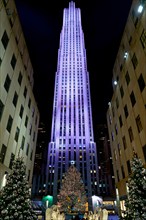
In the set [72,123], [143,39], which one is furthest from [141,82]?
[72,123]

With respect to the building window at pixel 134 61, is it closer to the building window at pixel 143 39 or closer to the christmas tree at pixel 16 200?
the building window at pixel 143 39

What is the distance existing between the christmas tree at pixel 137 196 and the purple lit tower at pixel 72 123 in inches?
3823

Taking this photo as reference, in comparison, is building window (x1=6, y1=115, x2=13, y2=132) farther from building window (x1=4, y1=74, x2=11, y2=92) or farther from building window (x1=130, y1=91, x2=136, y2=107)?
building window (x1=130, y1=91, x2=136, y2=107)

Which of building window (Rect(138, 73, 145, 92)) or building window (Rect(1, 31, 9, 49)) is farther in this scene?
building window (Rect(1, 31, 9, 49))

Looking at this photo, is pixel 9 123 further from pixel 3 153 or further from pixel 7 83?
pixel 7 83

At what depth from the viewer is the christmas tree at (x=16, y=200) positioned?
42.9ft

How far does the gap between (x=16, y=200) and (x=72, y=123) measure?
114000mm

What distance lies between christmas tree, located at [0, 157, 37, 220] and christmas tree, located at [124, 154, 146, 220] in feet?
27.0

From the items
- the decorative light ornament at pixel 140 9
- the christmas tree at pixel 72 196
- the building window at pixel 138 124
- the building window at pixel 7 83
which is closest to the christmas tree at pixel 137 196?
the building window at pixel 138 124

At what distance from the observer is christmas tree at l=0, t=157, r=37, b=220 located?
13062mm

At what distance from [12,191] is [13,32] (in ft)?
66.1

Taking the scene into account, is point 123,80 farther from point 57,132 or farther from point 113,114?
point 57,132

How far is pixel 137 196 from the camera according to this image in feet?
45.9

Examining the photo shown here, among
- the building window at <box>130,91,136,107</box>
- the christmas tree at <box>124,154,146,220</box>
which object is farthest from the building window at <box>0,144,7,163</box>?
the building window at <box>130,91,136,107</box>
